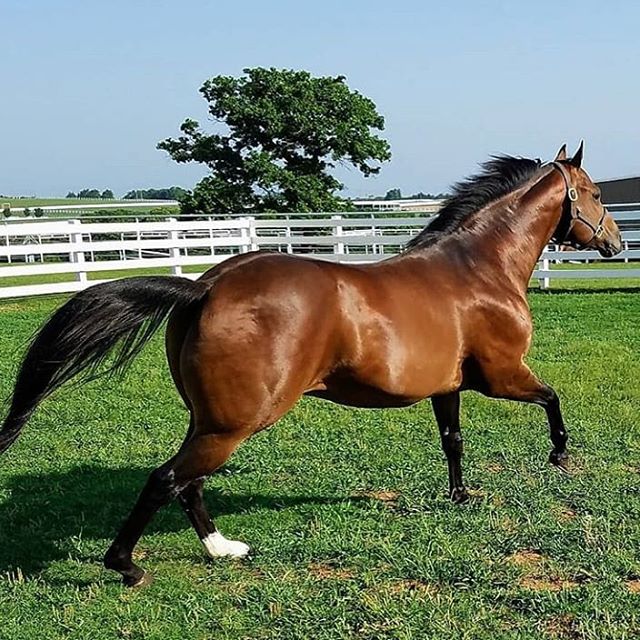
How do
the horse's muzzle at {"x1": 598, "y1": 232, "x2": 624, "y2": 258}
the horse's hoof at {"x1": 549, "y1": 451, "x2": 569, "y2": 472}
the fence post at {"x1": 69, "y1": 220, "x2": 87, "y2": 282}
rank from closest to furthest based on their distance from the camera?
the horse's hoof at {"x1": 549, "y1": 451, "x2": 569, "y2": 472} → the horse's muzzle at {"x1": 598, "y1": 232, "x2": 624, "y2": 258} → the fence post at {"x1": 69, "y1": 220, "x2": 87, "y2": 282}

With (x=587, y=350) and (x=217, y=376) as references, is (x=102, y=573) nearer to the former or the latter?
(x=217, y=376)

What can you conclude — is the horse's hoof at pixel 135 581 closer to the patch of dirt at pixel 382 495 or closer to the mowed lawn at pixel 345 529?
the mowed lawn at pixel 345 529

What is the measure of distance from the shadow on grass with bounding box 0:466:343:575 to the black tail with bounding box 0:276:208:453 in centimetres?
91

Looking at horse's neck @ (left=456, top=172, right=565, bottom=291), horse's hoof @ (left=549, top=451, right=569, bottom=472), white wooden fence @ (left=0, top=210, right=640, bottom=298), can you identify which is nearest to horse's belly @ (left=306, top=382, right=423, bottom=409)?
horse's neck @ (left=456, top=172, right=565, bottom=291)

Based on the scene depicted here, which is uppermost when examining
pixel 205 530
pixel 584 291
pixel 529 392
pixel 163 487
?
pixel 529 392

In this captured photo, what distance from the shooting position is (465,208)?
17.1 feet

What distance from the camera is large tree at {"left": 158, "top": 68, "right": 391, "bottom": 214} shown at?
3606 cm

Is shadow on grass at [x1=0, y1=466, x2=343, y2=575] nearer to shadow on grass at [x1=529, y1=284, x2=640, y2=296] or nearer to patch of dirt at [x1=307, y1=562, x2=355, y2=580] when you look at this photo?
patch of dirt at [x1=307, y1=562, x2=355, y2=580]

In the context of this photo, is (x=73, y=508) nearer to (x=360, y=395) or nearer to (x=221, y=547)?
(x=221, y=547)

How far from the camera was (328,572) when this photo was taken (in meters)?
4.28

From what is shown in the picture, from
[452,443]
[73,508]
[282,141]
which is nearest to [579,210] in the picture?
[452,443]

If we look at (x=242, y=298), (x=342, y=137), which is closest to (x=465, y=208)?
(x=242, y=298)

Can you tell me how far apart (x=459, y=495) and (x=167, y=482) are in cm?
201

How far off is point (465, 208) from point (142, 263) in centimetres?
1370
